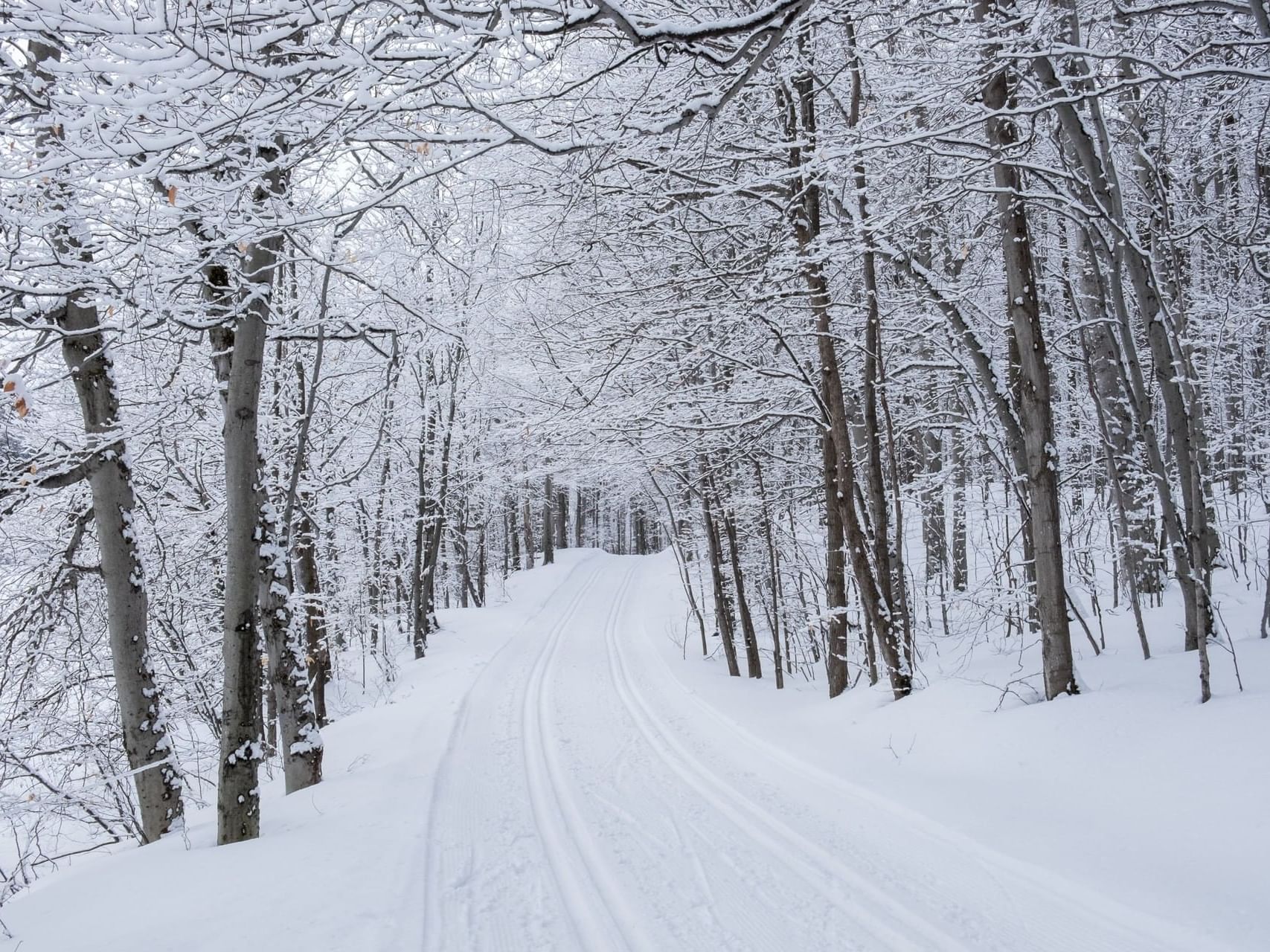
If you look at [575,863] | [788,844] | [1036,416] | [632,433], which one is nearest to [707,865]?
[788,844]

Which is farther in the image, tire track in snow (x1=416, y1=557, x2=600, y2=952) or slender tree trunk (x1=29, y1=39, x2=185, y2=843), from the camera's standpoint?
slender tree trunk (x1=29, y1=39, x2=185, y2=843)

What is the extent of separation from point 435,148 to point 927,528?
46.2 ft

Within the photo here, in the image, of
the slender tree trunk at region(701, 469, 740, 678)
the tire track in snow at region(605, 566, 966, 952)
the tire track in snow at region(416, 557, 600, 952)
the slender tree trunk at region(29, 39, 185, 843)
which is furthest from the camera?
the slender tree trunk at region(701, 469, 740, 678)

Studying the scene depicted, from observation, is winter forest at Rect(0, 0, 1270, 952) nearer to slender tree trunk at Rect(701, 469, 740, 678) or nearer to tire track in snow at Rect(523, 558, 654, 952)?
tire track in snow at Rect(523, 558, 654, 952)

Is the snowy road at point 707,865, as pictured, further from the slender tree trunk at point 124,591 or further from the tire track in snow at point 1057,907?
the slender tree trunk at point 124,591

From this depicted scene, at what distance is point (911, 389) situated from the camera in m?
11.2

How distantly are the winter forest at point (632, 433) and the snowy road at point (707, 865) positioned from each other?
46mm

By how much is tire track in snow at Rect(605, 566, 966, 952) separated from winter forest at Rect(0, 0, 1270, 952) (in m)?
0.04

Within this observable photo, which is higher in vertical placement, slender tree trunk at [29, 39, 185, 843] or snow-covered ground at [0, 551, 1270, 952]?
slender tree trunk at [29, 39, 185, 843]

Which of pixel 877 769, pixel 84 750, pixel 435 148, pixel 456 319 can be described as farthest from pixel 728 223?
pixel 84 750

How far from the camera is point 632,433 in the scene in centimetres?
946

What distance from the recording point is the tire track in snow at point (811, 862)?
11.8ft

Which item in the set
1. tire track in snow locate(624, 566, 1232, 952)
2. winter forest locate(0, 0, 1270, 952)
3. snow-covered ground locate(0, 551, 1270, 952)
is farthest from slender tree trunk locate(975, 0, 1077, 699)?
tire track in snow locate(624, 566, 1232, 952)

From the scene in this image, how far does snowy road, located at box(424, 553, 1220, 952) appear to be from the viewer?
12.1 ft
